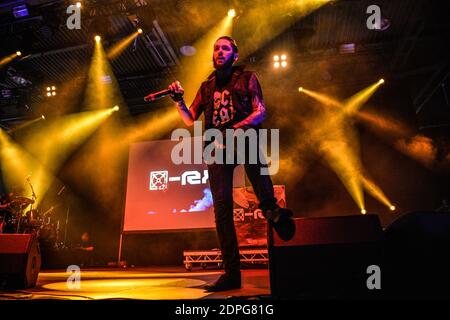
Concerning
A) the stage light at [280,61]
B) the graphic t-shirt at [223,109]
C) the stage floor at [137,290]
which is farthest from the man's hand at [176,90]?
the stage light at [280,61]

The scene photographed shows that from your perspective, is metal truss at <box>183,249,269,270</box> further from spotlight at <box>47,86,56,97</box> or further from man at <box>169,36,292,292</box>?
spotlight at <box>47,86,56,97</box>

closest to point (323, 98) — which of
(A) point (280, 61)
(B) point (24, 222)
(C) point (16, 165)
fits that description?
(A) point (280, 61)

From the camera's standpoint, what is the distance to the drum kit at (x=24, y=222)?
719 centimetres

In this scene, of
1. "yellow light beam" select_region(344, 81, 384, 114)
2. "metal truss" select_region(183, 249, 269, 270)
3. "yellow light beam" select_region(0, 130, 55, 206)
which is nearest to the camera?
"metal truss" select_region(183, 249, 269, 270)

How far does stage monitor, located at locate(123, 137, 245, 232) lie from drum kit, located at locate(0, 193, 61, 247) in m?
2.15

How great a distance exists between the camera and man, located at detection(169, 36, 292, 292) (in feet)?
6.67

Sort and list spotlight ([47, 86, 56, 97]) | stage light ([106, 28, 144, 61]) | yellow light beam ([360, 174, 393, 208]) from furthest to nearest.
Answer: spotlight ([47, 86, 56, 97]), yellow light beam ([360, 174, 393, 208]), stage light ([106, 28, 144, 61])

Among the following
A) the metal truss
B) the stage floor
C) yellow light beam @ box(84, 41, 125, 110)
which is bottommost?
the stage floor

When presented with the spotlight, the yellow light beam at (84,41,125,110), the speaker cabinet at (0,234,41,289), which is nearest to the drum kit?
the spotlight

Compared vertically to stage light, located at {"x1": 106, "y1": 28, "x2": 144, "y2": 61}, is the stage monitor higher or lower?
lower

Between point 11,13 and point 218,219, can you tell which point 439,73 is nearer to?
point 218,219

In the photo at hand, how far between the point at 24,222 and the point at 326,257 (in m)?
7.96
